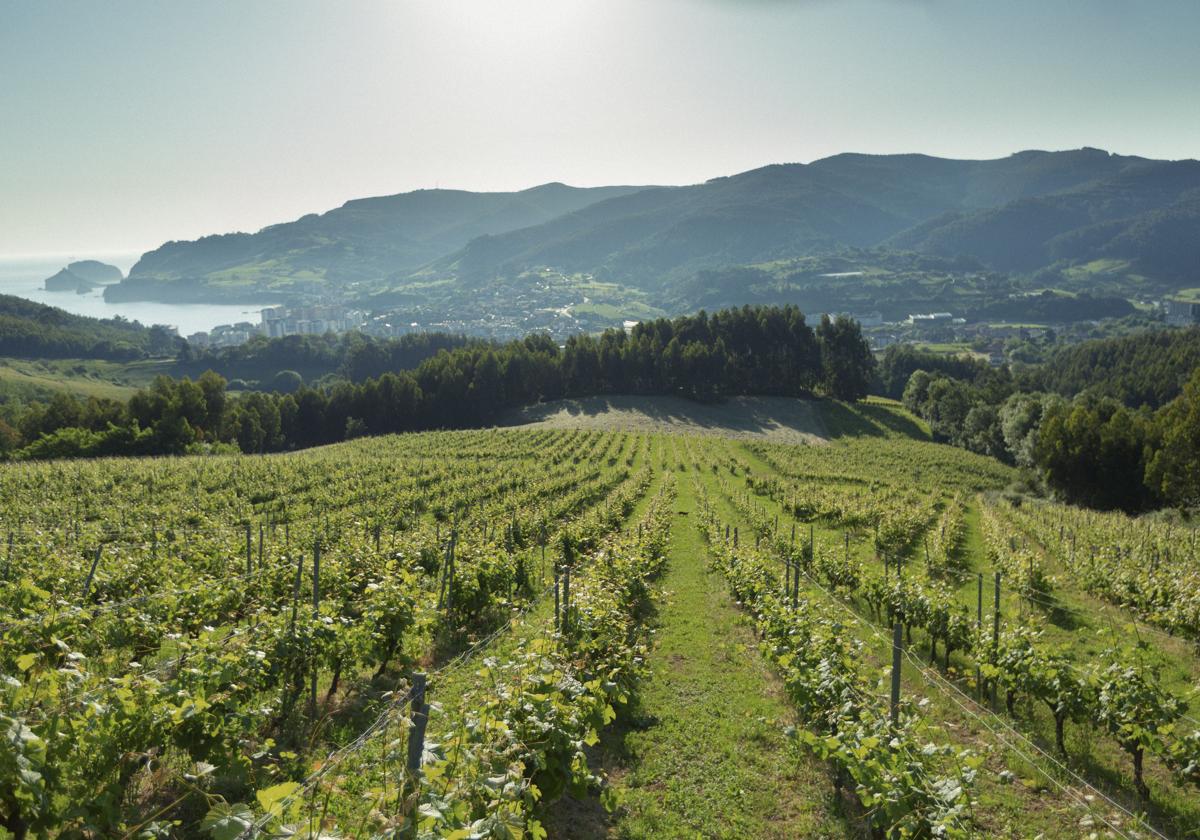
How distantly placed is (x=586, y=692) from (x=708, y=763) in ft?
7.68

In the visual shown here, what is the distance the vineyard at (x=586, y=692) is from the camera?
4.92m

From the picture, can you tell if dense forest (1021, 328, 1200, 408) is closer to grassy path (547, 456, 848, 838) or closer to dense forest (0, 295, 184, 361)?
grassy path (547, 456, 848, 838)

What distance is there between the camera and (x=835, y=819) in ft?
24.5

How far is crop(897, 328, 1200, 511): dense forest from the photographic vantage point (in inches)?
1571

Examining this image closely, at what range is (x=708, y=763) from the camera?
879 centimetres

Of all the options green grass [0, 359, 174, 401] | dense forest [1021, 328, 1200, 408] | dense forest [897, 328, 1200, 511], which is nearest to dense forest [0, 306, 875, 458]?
dense forest [897, 328, 1200, 511]

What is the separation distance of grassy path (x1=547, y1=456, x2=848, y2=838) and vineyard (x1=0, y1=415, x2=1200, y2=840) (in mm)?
46

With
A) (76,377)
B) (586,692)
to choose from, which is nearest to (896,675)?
(586,692)

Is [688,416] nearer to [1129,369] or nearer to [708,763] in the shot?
[708,763]

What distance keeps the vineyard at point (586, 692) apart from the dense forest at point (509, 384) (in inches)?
2092

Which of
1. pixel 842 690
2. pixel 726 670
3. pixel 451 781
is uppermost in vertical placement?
pixel 451 781

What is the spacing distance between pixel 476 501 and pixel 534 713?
30.5m

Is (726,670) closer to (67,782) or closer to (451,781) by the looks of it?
(451,781)

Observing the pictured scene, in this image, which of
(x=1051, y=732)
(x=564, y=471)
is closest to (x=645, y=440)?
(x=564, y=471)
